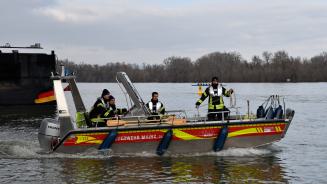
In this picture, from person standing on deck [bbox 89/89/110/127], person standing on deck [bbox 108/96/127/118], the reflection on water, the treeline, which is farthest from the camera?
the treeline

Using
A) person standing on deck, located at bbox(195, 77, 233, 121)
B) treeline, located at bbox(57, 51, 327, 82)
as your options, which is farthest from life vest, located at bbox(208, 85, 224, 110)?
treeline, located at bbox(57, 51, 327, 82)

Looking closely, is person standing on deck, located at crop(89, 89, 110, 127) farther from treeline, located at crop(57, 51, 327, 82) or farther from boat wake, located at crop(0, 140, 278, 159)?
treeline, located at crop(57, 51, 327, 82)

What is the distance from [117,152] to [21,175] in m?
2.76

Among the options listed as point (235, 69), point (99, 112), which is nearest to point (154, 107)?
point (99, 112)

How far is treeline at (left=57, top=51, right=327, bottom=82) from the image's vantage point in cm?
10331

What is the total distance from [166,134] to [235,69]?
100419mm

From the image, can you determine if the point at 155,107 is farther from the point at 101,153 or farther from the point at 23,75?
the point at 23,75

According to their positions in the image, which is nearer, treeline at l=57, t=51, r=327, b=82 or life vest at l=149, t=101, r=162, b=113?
life vest at l=149, t=101, r=162, b=113

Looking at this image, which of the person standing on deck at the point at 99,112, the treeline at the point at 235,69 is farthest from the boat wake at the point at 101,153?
the treeline at the point at 235,69

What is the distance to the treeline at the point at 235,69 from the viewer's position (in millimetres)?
103312

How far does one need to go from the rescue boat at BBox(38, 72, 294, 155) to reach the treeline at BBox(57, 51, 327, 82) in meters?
76.8

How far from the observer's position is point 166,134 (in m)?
13.6

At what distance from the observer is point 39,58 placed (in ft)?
131

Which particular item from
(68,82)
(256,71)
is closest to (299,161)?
(68,82)
